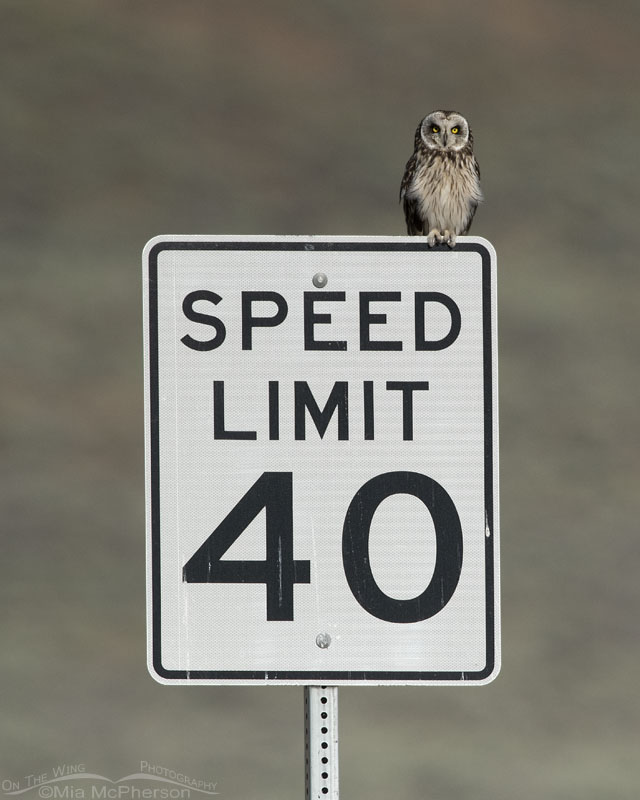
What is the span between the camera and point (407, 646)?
1.47 meters

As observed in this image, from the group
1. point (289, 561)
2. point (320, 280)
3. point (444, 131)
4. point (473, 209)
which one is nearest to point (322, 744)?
point (289, 561)

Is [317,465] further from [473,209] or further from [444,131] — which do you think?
[444,131]

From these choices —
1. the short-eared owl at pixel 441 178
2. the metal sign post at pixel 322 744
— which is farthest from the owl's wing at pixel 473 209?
the metal sign post at pixel 322 744

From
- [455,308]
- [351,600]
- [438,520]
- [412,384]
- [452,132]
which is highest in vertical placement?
[452,132]

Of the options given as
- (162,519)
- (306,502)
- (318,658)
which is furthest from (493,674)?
(162,519)

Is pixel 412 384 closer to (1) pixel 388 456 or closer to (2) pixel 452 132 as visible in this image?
(1) pixel 388 456

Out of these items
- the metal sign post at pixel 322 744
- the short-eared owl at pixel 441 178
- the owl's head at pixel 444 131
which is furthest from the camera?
the owl's head at pixel 444 131

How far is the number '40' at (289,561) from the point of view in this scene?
1.47 meters

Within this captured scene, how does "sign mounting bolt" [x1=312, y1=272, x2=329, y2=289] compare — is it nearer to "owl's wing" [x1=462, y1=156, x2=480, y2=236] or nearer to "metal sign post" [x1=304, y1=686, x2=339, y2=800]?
"metal sign post" [x1=304, y1=686, x2=339, y2=800]

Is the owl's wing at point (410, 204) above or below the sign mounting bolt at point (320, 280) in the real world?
above

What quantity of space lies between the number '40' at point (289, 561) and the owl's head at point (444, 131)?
2.38 m

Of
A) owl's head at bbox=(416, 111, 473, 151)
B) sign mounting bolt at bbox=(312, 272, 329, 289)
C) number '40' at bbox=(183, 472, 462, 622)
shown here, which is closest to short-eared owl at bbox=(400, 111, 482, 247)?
owl's head at bbox=(416, 111, 473, 151)

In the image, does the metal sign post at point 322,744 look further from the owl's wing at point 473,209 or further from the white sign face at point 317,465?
the owl's wing at point 473,209

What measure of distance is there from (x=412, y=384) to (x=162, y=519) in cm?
38
